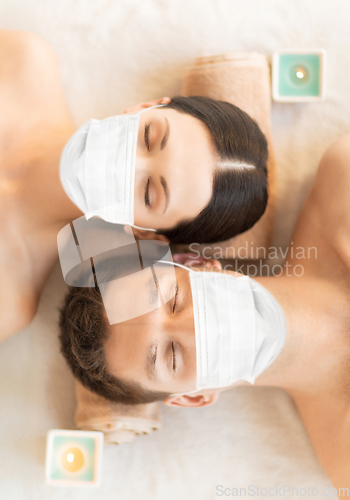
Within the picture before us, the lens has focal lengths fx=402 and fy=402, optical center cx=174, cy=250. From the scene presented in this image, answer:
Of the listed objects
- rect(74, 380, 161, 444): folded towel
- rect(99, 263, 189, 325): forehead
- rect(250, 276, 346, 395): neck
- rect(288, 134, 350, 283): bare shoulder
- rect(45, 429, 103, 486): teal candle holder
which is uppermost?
rect(288, 134, 350, 283): bare shoulder

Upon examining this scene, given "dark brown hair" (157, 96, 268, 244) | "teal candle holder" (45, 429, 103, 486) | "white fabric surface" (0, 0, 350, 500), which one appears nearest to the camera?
"dark brown hair" (157, 96, 268, 244)

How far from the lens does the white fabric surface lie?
53.1 inches

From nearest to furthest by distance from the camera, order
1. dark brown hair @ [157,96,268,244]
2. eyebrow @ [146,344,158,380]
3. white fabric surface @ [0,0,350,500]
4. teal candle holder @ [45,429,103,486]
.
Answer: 1. eyebrow @ [146,344,158,380]
2. dark brown hair @ [157,96,268,244]
3. teal candle holder @ [45,429,103,486]
4. white fabric surface @ [0,0,350,500]

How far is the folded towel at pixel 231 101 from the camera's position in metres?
1.26

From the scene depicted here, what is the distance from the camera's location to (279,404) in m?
1.38

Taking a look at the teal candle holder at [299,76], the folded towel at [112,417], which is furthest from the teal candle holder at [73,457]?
the teal candle holder at [299,76]

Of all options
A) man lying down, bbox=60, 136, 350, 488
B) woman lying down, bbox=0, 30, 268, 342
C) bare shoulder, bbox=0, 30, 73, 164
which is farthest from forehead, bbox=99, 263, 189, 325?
bare shoulder, bbox=0, 30, 73, 164

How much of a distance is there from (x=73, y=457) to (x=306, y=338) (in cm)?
80

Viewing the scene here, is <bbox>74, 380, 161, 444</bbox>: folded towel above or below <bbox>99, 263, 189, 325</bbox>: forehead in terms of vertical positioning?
below

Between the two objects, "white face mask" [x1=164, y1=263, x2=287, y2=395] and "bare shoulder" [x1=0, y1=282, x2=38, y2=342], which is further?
"bare shoulder" [x1=0, y1=282, x2=38, y2=342]

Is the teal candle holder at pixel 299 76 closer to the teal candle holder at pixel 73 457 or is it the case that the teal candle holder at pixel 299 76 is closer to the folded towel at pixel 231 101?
the folded towel at pixel 231 101

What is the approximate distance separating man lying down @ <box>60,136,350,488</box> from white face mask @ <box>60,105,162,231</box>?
6.4 inches

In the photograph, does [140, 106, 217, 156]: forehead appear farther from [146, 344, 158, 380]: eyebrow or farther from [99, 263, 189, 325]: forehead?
[146, 344, 158, 380]: eyebrow

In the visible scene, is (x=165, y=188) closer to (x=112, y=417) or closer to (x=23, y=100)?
(x=23, y=100)
